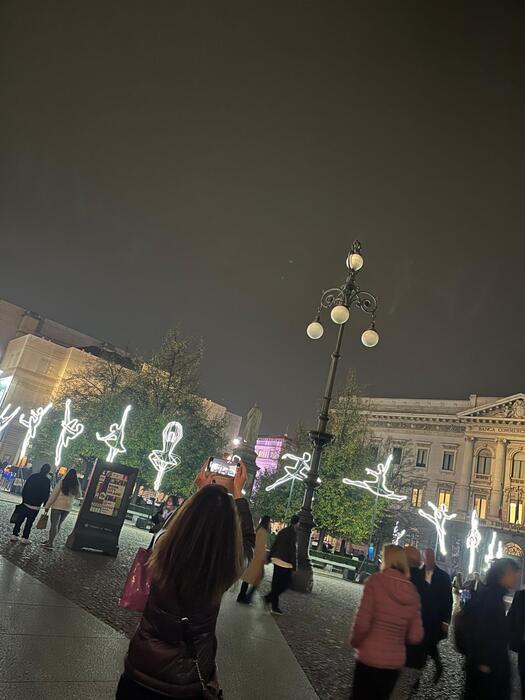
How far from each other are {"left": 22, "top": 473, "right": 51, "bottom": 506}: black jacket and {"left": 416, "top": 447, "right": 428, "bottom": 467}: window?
50.5m

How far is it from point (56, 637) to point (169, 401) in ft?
101

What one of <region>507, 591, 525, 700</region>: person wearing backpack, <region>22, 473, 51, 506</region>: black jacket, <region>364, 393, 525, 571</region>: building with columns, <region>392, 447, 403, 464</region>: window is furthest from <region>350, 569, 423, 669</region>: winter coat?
<region>392, 447, 403, 464</region>: window

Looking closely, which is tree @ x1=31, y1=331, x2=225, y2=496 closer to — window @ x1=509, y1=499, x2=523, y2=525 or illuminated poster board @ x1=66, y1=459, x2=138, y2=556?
illuminated poster board @ x1=66, y1=459, x2=138, y2=556

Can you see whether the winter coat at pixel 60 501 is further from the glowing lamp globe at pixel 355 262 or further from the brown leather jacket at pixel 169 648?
the glowing lamp globe at pixel 355 262

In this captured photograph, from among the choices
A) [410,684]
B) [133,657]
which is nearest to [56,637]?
[133,657]

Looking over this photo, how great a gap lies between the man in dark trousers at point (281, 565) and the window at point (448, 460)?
4850 cm

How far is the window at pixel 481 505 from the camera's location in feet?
161

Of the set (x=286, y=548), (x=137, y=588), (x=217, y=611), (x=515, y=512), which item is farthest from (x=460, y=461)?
(x=217, y=611)

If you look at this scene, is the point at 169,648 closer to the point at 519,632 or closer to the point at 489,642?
the point at 489,642

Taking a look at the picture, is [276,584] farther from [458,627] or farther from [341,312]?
[341,312]

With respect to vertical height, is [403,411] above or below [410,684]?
above

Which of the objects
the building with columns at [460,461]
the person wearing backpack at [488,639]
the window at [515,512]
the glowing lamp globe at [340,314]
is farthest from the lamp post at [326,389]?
the window at [515,512]

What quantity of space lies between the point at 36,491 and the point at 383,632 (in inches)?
368

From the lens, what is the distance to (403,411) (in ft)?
193
